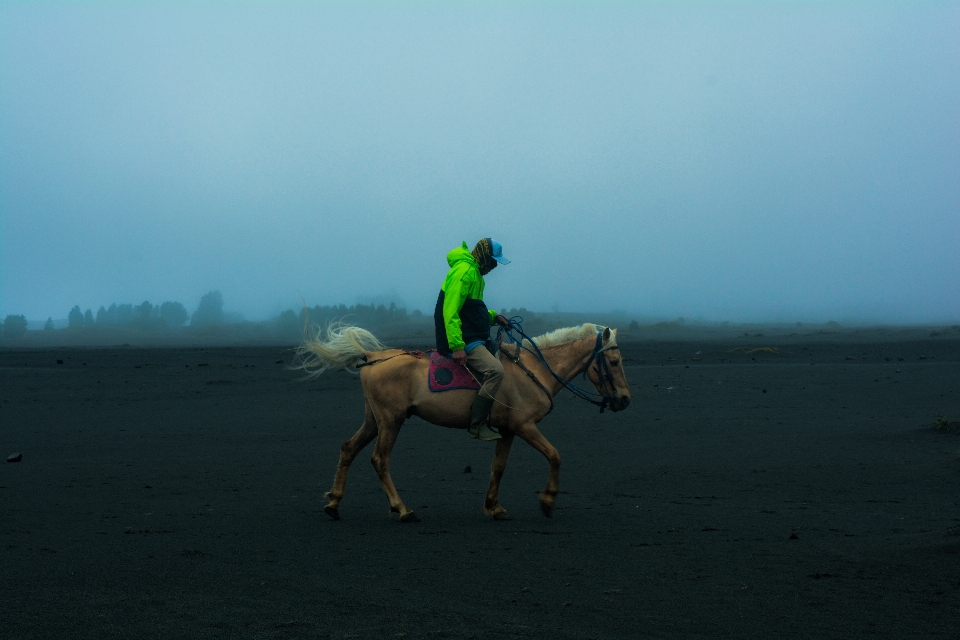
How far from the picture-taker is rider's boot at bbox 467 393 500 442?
30.5ft

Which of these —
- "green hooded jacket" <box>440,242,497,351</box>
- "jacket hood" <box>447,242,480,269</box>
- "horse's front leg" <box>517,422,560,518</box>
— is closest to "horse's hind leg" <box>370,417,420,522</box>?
"green hooded jacket" <box>440,242,497,351</box>

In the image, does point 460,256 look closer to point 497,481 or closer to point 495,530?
point 497,481

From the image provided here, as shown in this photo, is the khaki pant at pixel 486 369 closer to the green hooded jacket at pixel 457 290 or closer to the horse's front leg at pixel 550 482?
the green hooded jacket at pixel 457 290

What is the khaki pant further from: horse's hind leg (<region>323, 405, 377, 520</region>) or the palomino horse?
horse's hind leg (<region>323, 405, 377, 520</region>)

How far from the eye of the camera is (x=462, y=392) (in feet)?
30.8

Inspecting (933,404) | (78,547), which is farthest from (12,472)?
(933,404)

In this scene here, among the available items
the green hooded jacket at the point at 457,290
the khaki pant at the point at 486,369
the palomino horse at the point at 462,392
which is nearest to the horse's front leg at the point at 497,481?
the palomino horse at the point at 462,392

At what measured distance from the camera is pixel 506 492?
11227 mm

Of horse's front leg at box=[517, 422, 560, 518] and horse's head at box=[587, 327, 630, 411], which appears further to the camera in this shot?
horse's head at box=[587, 327, 630, 411]

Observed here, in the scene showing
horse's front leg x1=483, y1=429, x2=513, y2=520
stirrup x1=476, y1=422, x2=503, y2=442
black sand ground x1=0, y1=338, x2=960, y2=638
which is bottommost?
black sand ground x1=0, y1=338, x2=960, y2=638

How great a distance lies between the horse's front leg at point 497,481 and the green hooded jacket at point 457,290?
1226 mm

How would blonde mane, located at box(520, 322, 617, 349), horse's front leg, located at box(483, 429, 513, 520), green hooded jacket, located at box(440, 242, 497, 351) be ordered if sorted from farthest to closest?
blonde mane, located at box(520, 322, 617, 349) < horse's front leg, located at box(483, 429, 513, 520) < green hooded jacket, located at box(440, 242, 497, 351)

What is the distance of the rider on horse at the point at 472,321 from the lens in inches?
357

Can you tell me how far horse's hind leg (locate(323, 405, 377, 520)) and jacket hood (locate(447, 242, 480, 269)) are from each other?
1.78 m
